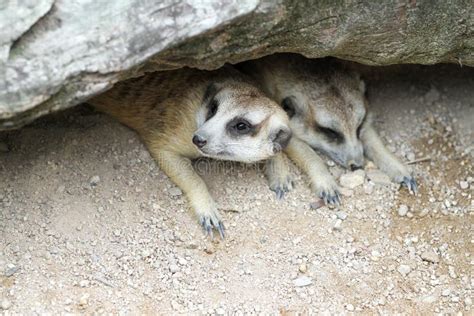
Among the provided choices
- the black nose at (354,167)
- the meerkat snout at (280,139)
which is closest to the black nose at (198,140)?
the meerkat snout at (280,139)

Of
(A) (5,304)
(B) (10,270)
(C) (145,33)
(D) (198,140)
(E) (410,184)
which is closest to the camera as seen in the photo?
(C) (145,33)

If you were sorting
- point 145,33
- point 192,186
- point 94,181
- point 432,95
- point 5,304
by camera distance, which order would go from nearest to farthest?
point 145,33 < point 5,304 < point 94,181 < point 192,186 < point 432,95

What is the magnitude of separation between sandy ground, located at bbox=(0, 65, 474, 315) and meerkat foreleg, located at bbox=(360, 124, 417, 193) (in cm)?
6

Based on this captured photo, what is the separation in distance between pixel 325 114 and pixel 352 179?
36 centimetres

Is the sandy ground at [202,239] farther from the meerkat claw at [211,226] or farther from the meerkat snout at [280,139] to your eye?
the meerkat snout at [280,139]

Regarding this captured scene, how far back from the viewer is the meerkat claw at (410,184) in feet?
11.8

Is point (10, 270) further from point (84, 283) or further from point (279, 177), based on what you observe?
point (279, 177)

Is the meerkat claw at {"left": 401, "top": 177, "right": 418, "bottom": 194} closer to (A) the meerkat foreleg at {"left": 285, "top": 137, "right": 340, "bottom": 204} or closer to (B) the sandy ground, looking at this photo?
(B) the sandy ground

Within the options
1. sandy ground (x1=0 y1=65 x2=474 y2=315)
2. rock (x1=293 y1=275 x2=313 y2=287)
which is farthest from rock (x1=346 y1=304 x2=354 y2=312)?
rock (x1=293 y1=275 x2=313 y2=287)

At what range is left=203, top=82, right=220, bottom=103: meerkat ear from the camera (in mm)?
3480

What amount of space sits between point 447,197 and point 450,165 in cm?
25

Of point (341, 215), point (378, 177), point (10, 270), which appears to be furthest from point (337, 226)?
point (10, 270)

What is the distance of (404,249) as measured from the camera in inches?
129

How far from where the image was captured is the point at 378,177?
3.65 meters
